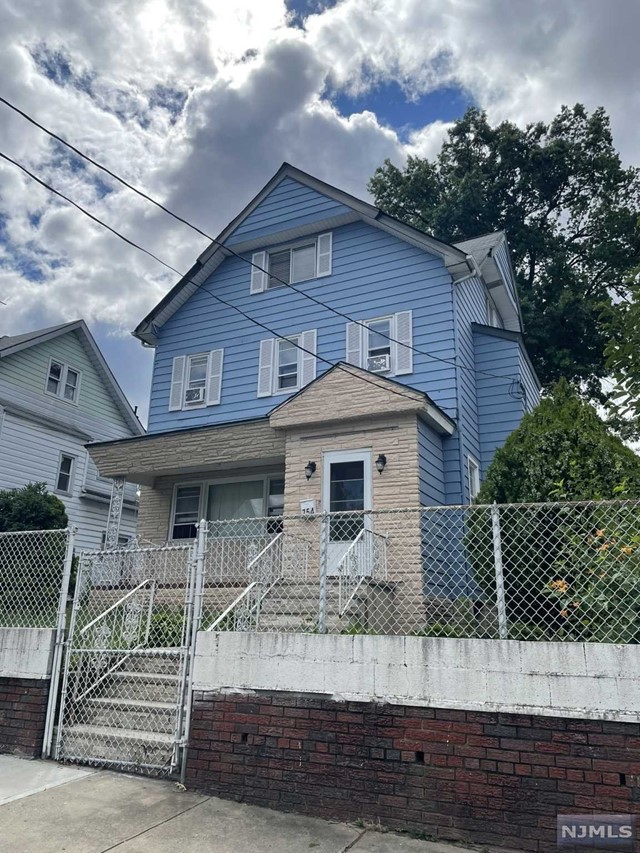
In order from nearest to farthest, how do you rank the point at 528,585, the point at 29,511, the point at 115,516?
the point at 528,585
the point at 115,516
the point at 29,511

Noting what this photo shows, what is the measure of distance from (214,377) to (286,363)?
5.70ft

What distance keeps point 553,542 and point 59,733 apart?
4868 mm

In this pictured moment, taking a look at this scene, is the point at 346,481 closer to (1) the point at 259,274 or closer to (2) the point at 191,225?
(2) the point at 191,225

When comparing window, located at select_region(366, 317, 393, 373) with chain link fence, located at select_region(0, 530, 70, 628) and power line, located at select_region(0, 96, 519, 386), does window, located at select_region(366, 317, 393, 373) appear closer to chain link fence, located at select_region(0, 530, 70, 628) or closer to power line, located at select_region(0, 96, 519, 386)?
power line, located at select_region(0, 96, 519, 386)

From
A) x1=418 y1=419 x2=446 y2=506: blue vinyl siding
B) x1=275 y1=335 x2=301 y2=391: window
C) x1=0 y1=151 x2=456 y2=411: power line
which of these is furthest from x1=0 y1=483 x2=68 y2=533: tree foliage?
x1=418 y1=419 x2=446 y2=506: blue vinyl siding

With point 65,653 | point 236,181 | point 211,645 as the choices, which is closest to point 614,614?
point 211,645

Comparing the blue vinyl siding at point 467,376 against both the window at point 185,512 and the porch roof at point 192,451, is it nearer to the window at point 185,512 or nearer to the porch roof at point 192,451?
the porch roof at point 192,451

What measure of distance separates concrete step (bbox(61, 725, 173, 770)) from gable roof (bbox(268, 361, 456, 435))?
213 inches

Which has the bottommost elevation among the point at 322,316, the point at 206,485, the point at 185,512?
the point at 185,512

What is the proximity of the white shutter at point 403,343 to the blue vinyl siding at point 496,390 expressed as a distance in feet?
6.33

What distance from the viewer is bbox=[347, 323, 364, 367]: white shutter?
11.8 metres

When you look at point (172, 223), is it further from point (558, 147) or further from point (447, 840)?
point (558, 147)

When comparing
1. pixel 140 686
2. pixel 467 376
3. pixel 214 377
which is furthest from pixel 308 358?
pixel 140 686

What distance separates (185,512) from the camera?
1241 cm
